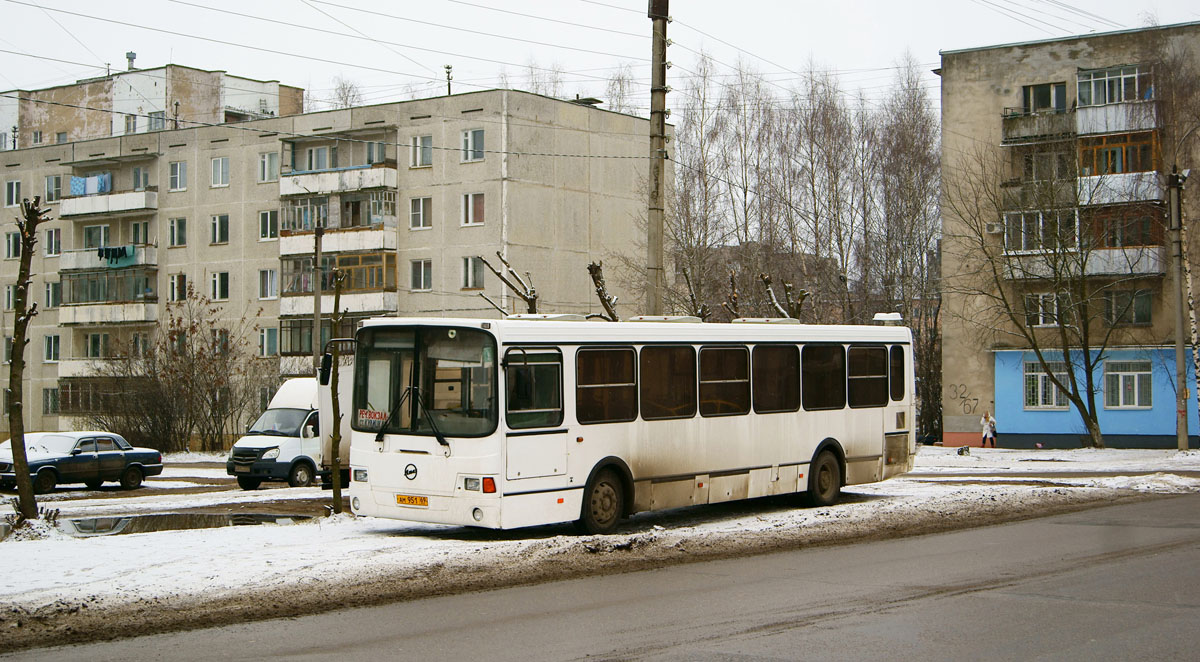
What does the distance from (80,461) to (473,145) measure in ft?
89.2

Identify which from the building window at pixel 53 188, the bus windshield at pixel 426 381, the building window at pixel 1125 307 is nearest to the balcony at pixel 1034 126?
the building window at pixel 1125 307

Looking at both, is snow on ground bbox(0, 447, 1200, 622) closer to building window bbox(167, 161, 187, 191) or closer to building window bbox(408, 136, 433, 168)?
building window bbox(408, 136, 433, 168)

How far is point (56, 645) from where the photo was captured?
8734 millimetres

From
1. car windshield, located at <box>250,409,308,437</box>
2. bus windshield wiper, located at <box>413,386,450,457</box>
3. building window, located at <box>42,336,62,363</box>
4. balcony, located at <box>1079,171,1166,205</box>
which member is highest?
balcony, located at <box>1079,171,1166,205</box>

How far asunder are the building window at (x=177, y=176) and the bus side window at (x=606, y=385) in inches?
2072

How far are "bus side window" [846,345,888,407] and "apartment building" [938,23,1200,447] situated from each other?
83.2 feet

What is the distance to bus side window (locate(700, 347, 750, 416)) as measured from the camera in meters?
16.7

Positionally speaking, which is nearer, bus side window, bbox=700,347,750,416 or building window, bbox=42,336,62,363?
bus side window, bbox=700,347,750,416

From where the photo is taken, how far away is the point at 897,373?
20109 millimetres

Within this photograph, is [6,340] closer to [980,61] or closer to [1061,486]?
[980,61]

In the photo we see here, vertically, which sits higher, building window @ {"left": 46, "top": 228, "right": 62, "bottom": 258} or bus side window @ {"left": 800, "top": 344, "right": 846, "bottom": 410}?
building window @ {"left": 46, "top": 228, "right": 62, "bottom": 258}

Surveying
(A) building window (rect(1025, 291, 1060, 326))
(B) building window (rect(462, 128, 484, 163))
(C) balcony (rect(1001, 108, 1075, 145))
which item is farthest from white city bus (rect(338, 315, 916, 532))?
(B) building window (rect(462, 128, 484, 163))

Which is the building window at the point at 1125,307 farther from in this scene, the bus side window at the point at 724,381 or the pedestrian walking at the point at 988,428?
the bus side window at the point at 724,381

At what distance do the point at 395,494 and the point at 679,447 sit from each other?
3711 millimetres
